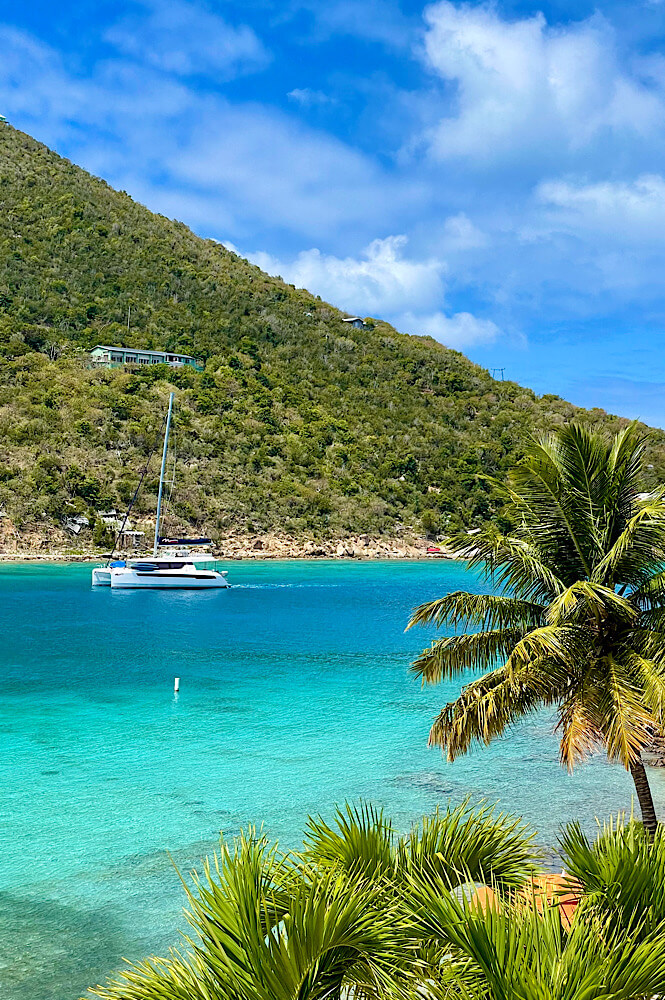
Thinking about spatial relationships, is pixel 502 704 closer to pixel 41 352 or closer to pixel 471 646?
pixel 471 646

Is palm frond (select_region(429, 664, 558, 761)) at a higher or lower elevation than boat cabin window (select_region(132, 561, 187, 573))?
higher

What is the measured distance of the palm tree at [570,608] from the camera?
786 cm

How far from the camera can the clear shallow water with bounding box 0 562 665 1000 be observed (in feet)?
31.4

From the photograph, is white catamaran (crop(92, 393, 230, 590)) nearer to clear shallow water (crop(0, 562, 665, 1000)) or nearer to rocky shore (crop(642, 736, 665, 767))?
clear shallow water (crop(0, 562, 665, 1000))

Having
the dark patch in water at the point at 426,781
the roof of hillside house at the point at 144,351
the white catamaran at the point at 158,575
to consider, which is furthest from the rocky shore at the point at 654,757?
the roof of hillside house at the point at 144,351

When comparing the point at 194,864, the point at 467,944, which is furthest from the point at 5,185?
the point at 467,944

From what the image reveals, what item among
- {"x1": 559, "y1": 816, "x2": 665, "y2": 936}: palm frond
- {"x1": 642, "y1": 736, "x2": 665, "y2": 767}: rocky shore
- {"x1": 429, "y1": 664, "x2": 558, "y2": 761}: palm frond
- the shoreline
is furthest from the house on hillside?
{"x1": 559, "y1": 816, "x2": 665, "y2": 936}: palm frond

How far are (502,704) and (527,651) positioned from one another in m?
0.81

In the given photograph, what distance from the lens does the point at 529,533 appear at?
9359 millimetres

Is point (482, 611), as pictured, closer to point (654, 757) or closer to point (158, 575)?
point (654, 757)

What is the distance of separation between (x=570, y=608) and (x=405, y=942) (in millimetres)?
4429

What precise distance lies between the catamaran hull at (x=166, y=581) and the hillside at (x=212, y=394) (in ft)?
59.8

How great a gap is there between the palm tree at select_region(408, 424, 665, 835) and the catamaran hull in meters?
42.4

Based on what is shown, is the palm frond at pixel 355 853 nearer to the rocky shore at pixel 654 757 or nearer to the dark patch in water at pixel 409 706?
the rocky shore at pixel 654 757
